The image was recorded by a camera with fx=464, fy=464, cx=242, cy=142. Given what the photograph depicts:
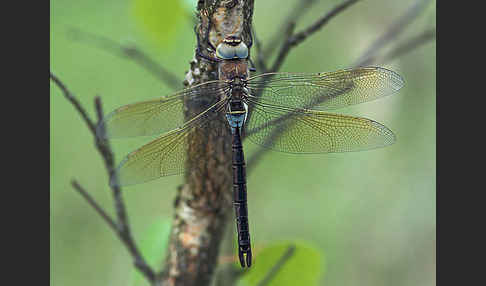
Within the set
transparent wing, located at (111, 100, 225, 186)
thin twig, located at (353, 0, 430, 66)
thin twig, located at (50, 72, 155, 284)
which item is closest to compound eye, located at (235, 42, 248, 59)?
transparent wing, located at (111, 100, 225, 186)

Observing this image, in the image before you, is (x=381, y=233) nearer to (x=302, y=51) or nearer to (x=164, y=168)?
(x=302, y=51)

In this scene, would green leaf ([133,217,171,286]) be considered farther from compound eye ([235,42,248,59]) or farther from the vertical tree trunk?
compound eye ([235,42,248,59])

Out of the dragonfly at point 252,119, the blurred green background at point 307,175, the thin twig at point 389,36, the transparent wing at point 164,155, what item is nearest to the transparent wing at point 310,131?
the dragonfly at point 252,119

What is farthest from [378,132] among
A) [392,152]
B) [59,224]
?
[59,224]

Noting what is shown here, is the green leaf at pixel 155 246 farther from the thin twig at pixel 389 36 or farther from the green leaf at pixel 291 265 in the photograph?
the thin twig at pixel 389 36

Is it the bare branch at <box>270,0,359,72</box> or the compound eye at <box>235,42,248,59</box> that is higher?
the bare branch at <box>270,0,359,72</box>

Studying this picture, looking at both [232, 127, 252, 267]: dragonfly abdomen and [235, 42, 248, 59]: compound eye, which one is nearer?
[235, 42, 248, 59]: compound eye
